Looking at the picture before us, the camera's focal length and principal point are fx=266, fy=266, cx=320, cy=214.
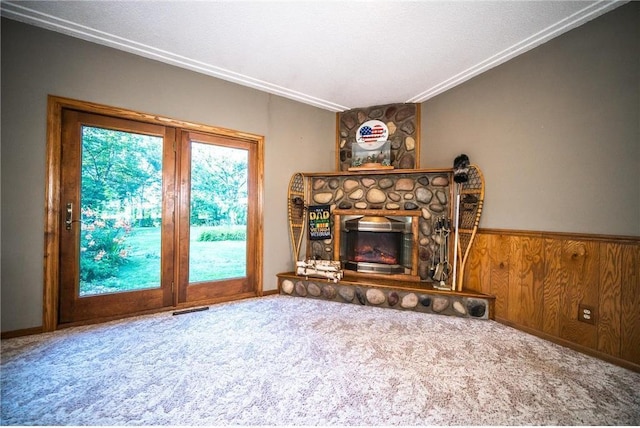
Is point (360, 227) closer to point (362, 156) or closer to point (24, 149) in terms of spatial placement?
point (362, 156)

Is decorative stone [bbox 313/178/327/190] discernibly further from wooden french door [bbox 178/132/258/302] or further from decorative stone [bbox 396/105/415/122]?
decorative stone [bbox 396/105/415/122]

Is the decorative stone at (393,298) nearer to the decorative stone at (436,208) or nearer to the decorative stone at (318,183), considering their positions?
the decorative stone at (436,208)

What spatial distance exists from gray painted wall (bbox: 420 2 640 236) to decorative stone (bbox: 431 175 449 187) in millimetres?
377

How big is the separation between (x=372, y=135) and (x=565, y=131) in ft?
7.16

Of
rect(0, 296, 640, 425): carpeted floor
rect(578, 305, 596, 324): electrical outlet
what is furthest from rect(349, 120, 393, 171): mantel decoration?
rect(578, 305, 596, 324): electrical outlet

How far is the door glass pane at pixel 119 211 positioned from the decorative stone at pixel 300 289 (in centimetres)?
161

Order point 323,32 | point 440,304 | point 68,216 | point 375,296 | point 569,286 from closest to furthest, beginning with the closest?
1. point 569,286
2. point 323,32
3. point 68,216
4. point 440,304
5. point 375,296

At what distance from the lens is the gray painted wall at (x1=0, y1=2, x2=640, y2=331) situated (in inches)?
79.3

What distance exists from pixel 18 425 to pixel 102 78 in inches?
108

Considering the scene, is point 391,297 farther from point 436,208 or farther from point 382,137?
point 382,137

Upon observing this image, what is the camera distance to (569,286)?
2.25 metres

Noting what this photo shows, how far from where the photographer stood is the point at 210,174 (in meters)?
3.24

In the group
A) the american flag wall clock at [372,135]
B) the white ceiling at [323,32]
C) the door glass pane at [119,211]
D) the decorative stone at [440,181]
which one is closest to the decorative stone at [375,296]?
the decorative stone at [440,181]

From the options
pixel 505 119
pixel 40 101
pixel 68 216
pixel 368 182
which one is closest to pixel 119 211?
pixel 68 216
